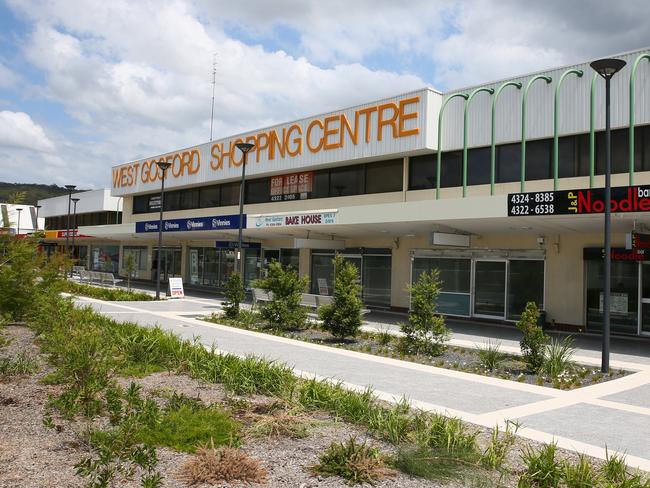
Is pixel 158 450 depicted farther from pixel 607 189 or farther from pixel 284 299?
pixel 284 299

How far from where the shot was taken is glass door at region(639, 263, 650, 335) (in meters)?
16.5

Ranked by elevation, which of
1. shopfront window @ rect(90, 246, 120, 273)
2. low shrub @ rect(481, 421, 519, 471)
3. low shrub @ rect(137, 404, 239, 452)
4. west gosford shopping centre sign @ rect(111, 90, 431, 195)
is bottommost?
low shrub @ rect(481, 421, 519, 471)

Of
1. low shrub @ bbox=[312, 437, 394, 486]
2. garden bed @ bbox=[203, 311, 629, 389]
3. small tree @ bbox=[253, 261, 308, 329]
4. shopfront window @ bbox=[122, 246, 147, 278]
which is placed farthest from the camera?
shopfront window @ bbox=[122, 246, 147, 278]

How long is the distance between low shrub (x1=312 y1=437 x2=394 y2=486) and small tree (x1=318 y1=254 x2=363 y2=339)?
30.3 ft

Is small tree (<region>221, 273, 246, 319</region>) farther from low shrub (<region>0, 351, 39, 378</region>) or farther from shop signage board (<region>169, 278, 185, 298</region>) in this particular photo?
low shrub (<region>0, 351, 39, 378</region>)

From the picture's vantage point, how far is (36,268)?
15055mm

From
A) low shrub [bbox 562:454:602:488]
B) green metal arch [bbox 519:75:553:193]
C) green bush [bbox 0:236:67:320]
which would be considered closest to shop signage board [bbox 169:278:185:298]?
green bush [bbox 0:236:67:320]

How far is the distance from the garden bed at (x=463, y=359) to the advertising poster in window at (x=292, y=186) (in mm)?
10725

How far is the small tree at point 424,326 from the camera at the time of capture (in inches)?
515

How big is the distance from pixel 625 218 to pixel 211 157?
77.3 ft

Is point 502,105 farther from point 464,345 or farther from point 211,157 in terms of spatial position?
point 211,157

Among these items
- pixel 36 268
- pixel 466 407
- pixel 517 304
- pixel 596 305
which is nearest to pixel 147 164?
pixel 36 268

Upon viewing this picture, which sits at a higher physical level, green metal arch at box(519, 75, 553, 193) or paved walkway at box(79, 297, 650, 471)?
green metal arch at box(519, 75, 553, 193)

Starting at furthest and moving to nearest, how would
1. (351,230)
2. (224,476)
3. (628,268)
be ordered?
(351,230) → (628,268) → (224,476)
